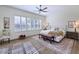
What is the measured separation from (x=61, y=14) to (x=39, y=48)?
95 centimetres

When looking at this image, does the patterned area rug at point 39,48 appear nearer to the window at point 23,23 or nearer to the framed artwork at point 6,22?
the window at point 23,23

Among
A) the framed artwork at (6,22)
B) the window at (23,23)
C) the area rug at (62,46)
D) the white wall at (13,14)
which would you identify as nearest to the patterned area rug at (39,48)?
the area rug at (62,46)

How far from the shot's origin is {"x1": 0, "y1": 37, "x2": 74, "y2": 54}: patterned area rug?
227cm

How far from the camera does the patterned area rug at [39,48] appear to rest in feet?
7.44

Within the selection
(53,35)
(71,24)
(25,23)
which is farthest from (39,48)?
(71,24)

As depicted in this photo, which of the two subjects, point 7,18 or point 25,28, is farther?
point 25,28

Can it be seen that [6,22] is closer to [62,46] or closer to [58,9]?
[58,9]

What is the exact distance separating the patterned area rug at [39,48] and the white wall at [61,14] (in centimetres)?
40

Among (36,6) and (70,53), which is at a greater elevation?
(36,6)

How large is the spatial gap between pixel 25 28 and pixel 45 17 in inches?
21.3
